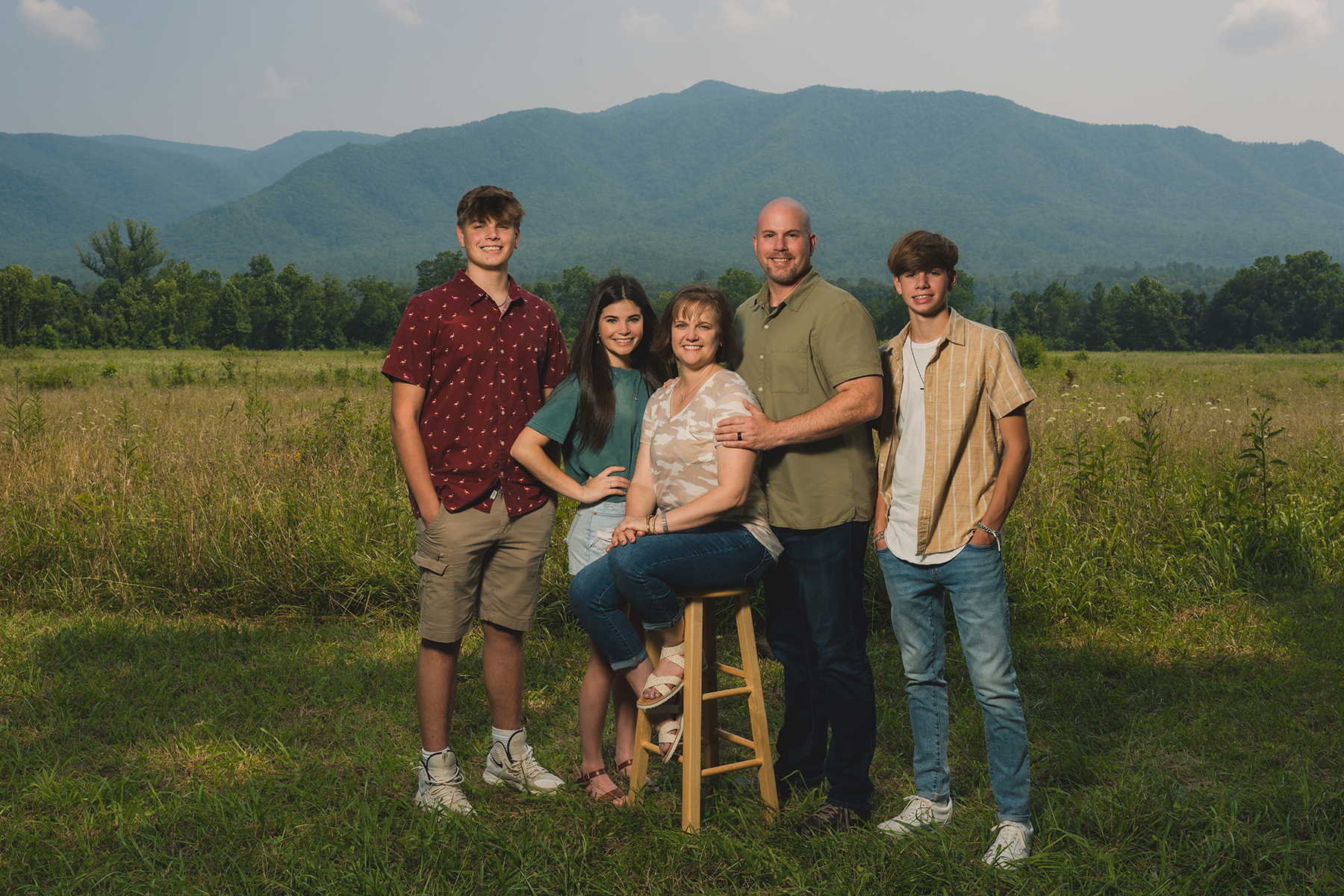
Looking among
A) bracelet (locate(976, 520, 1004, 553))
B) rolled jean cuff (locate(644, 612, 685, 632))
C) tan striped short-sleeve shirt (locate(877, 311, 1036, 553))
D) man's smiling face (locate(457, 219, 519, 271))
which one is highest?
man's smiling face (locate(457, 219, 519, 271))

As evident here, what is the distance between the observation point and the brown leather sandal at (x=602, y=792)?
3445 mm

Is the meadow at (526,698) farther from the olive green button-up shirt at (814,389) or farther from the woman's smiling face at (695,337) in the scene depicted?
the woman's smiling face at (695,337)

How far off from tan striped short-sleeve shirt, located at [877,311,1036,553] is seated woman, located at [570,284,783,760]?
616 millimetres

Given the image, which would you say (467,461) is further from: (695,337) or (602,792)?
(602,792)

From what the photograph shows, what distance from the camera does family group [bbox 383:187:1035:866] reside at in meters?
3.02

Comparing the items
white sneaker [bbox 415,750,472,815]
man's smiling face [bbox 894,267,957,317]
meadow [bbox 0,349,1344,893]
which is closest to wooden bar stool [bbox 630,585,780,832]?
meadow [bbox 0,349,1344,893]

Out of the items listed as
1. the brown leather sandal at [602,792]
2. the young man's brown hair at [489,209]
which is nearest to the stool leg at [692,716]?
the brown leather sandal at [602,792]

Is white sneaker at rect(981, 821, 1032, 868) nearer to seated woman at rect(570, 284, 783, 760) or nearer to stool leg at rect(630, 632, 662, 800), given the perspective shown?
seated woman at rect(570, 284, 783, 760)

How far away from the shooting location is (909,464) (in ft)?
10.3

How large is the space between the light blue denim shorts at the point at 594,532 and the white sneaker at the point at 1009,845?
5.76ft

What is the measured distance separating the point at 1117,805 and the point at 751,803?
1468 millimetres

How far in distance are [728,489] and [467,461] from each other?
1.10m

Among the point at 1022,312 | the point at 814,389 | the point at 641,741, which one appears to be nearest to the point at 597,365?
the point at 814,389

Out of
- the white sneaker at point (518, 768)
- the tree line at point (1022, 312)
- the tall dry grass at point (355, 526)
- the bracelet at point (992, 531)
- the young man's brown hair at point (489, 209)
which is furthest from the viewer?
the tree line at point (1022, 312)
